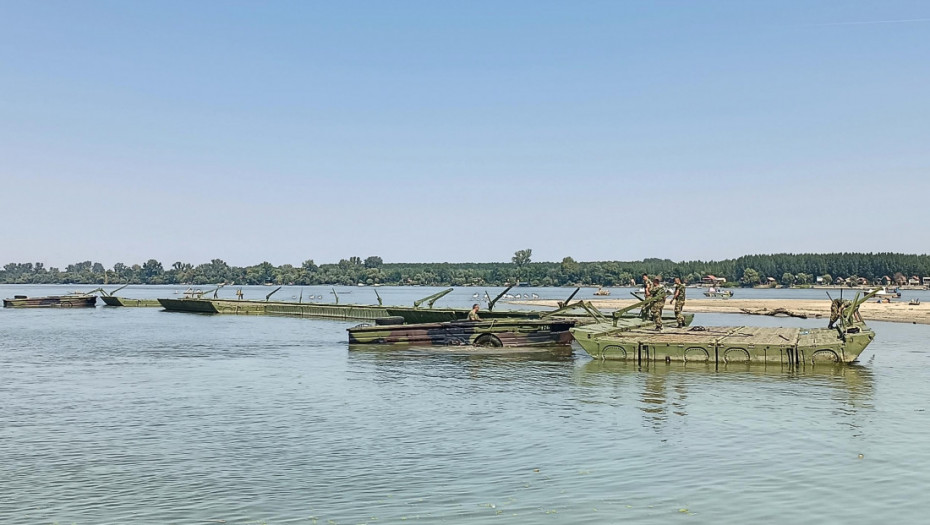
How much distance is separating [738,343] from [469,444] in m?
18.6

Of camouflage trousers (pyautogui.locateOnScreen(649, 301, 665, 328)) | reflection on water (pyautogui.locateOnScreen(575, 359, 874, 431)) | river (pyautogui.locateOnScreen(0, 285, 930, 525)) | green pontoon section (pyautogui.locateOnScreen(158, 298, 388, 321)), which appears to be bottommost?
river (pyautogui.locateOnScreen(0, 285, 930, 525))

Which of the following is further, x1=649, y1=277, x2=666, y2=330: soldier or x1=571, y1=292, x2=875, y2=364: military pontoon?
x1=649, y1=277, x2=666, y2=330: soldier

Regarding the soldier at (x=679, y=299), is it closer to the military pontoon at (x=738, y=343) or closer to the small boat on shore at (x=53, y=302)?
the military pontoon at (x=738, y=343)

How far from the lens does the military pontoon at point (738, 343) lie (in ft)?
105

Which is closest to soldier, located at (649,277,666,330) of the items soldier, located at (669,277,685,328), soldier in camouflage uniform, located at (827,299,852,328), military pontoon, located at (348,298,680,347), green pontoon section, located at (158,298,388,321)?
soldier, located at (669,277,685,328)

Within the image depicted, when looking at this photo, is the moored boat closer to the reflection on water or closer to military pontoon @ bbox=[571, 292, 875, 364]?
military pontoon @ bbox=[571, 292, 875, 364]

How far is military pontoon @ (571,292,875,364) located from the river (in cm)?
87

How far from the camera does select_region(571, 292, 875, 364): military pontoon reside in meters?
32.2

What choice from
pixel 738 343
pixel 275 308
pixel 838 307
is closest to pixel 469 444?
pixel 738 343

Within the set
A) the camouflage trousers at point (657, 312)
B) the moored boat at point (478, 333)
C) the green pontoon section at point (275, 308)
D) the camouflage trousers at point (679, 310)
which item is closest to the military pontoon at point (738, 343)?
the camouflage trousers at point (657, 312)

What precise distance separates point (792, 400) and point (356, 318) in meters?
63.5

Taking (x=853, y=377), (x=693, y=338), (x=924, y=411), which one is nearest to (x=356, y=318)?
(x=693, y=338)

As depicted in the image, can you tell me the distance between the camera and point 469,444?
1805 cm

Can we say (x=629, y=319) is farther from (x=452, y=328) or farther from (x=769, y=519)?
(x=769, y=519)
